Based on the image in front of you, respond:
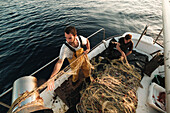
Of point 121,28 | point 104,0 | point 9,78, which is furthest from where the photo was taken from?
point 104,0

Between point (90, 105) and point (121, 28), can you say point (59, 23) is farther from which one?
point (90, 105)

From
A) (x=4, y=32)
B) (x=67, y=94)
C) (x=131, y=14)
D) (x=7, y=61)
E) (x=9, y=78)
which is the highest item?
(x=131, y=14)

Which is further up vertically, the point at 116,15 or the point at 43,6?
the point at 43,6

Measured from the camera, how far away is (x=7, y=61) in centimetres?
603

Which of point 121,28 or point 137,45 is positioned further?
point 121,28

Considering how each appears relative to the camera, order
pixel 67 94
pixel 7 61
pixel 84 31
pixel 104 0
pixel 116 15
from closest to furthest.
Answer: pixel 67 94
pixel 7 61
pixel 84 31
pixel 116 15
pixel 104 0

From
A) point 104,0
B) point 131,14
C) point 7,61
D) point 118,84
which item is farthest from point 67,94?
point 104,0

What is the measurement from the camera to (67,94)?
329cm

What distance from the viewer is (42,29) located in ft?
30.5

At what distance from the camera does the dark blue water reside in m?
5.79

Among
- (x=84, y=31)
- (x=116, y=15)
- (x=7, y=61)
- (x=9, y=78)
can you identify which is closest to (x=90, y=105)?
(x=9, y=78)

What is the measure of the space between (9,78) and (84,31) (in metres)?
7.26

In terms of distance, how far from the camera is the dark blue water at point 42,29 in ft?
19.0

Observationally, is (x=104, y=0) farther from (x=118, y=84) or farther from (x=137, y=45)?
(x=118, y=84)
